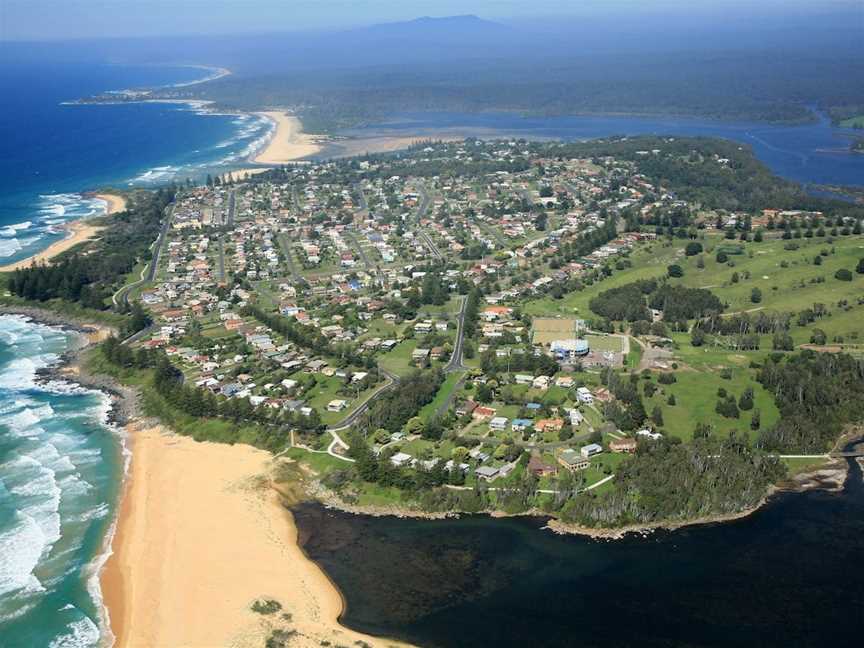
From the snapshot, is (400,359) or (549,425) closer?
(549,425)

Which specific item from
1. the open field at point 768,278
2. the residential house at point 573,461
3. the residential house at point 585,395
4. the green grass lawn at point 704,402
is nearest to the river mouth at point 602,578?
the residential house at point 573,461

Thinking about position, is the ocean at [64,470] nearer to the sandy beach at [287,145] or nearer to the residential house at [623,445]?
the sandy beach at [287,145]

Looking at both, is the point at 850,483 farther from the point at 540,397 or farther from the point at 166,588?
the point at 166,588

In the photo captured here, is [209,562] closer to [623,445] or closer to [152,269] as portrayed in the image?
[623,445]

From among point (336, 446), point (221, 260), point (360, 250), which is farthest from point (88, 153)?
point (336, 446)

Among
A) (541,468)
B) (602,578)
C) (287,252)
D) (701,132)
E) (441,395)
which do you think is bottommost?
(602,578)

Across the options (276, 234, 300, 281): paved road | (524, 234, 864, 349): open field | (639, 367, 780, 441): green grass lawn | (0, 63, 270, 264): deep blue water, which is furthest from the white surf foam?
(0, 63, 270, 264): deep blue water

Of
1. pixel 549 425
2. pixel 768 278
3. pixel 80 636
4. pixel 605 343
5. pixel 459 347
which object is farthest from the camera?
pixel 768 278
